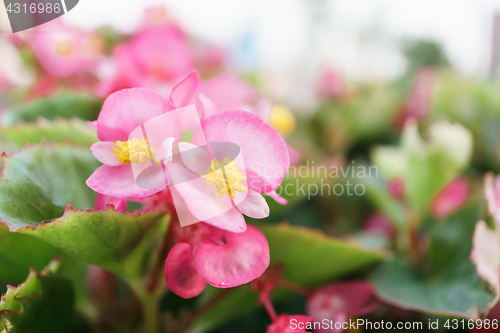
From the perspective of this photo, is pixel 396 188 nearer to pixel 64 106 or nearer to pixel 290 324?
pixel 290 324

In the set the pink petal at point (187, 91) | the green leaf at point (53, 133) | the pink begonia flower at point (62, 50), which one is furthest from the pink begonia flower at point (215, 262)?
the pink begonia flower at point (62, 50)

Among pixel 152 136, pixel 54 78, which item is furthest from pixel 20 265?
pixel 54 78

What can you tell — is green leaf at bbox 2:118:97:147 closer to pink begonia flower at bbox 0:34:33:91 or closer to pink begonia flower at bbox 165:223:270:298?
pink begonia flower at bbox 165:223:270:298

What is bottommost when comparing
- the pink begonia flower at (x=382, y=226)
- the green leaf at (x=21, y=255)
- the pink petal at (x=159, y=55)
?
the pink begonia flower at (x=382, y=226)

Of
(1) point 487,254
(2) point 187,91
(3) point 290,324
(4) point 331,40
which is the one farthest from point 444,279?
(4) point 331,40

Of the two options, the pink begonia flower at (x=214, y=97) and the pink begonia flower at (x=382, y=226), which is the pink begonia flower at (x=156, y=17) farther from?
the pink begonia flower at (x=382, y=226)

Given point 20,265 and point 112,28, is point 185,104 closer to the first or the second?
point 20,265

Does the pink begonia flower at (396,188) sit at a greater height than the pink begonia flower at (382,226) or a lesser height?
greater
